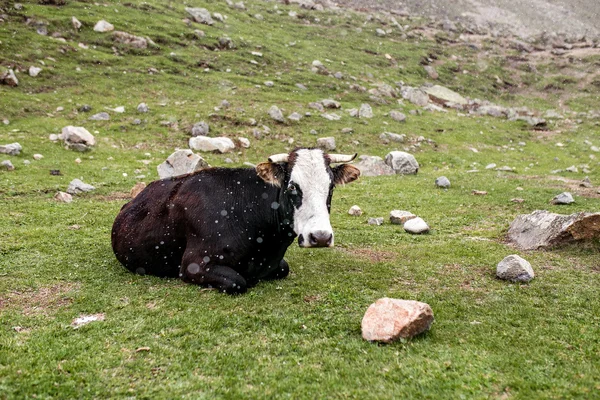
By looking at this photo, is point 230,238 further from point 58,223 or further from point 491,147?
point 491,147

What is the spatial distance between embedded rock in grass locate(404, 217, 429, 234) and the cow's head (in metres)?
4.60

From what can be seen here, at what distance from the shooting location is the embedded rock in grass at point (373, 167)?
20.4 meters

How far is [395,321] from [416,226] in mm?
6554

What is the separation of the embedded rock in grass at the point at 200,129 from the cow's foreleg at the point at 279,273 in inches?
621

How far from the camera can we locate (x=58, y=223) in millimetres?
11117

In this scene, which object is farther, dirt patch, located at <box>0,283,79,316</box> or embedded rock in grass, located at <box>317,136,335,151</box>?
embedded rock in grass, located at <box>317,136,335,151</box>

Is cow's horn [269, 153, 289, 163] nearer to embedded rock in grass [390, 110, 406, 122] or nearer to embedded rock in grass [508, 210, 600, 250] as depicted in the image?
embedded rock in grass [508, 210, 600, 250]

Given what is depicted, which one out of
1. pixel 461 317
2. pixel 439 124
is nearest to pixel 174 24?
pixel 439 124

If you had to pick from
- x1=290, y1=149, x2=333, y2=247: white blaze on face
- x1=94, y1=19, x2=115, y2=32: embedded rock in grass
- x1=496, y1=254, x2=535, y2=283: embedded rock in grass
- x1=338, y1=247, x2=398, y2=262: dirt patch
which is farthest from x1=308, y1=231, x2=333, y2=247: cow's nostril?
x1=94, y1=19, x2=115, y2=32: embedded rock in grass

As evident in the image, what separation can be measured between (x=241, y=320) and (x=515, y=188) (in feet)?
46.0

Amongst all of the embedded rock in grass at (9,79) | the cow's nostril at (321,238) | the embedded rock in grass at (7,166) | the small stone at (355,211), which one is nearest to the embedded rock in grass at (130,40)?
the embedded rock in grass at (9,79)

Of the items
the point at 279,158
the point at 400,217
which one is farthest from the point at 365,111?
the point at 279,158

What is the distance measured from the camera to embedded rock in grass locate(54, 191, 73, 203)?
1335 cm

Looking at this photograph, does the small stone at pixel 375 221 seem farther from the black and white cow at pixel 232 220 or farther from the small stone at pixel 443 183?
the small stone at pixel 443 183
